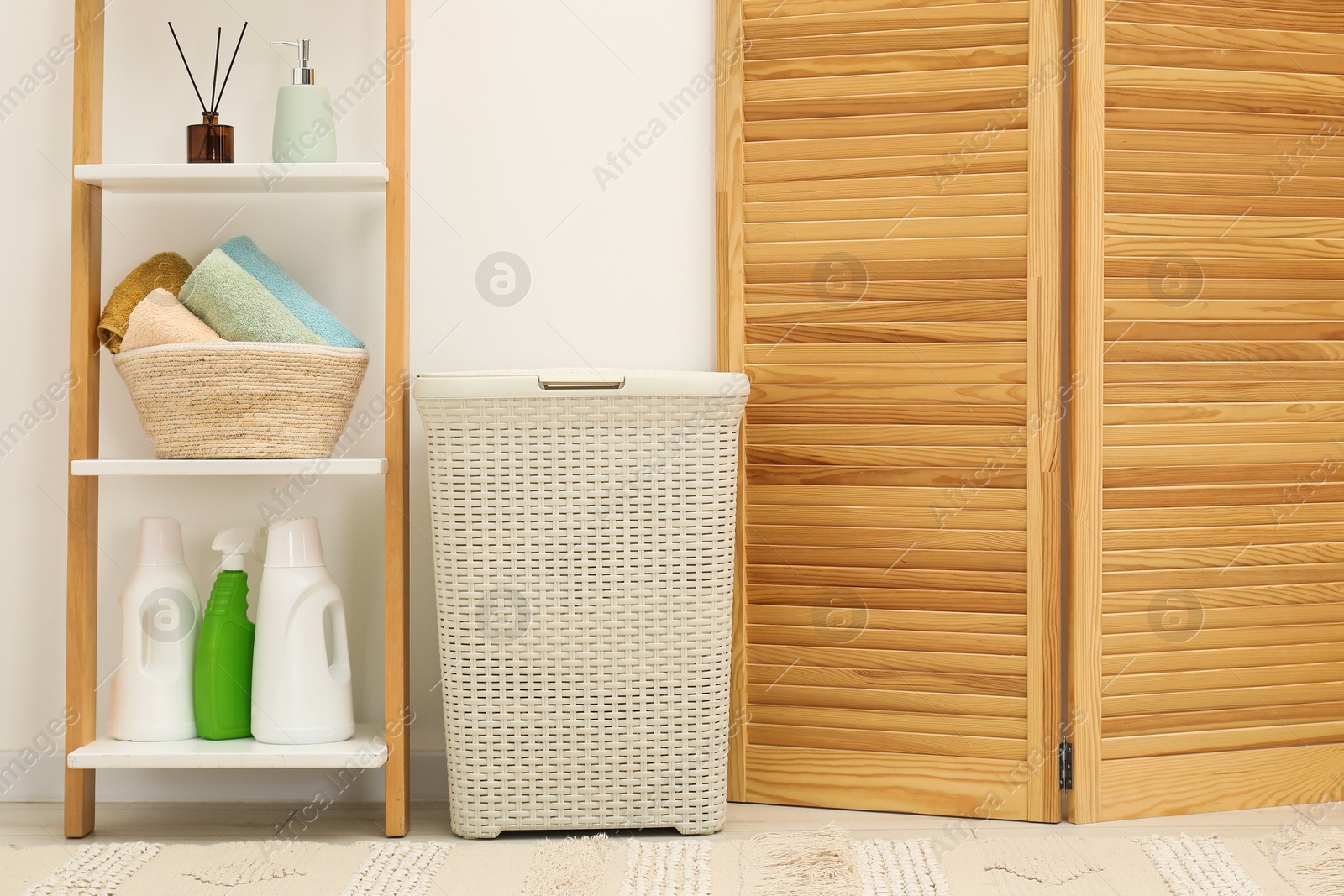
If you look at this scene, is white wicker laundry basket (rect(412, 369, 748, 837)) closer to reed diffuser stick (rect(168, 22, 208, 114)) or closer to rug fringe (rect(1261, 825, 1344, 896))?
reed diffuser stick (rect(168, 22, 208, 114))

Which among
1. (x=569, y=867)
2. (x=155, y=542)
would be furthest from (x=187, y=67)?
(x=569, y=867)

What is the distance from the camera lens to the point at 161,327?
1216 mm

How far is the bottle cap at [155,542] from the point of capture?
129 centimetres

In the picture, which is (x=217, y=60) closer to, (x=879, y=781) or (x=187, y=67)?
(x=187, y=67)

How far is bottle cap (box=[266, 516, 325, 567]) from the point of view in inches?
49.9

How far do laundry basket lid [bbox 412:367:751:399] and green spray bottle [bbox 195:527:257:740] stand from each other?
404 mm

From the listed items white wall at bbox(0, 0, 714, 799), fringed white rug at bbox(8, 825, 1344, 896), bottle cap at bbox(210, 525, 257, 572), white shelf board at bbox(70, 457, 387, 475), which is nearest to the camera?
fringed white rug at bbox(8, 825, 1344, 896)

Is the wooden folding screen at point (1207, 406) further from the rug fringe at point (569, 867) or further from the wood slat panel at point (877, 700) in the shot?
the rug fringe at point (569, 867)

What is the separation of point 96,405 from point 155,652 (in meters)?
0.35

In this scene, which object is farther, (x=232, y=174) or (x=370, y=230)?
(x=370, y=230)

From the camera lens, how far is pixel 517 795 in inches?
49.1

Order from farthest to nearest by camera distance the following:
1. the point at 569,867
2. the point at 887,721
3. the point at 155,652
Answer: the point at 887,721
the point at 155,652
the point at 569,867

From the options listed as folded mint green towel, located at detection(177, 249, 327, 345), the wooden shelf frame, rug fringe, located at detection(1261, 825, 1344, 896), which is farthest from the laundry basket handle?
rug fringe, located at detection(1261, 825, 1344, 896)

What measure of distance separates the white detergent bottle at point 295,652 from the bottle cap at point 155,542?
144 mm
